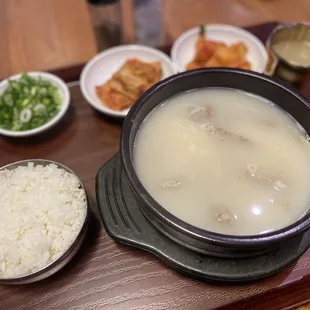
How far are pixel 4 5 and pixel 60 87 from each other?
3.75 feet

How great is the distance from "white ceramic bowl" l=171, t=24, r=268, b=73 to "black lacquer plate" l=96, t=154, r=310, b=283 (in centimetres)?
104

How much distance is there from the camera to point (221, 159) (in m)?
1.46

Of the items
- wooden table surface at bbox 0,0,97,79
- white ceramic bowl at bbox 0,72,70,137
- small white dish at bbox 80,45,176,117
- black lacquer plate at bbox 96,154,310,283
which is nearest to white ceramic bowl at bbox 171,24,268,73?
small white dish at bbox 80,45,176,117

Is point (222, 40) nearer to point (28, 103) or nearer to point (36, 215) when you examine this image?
point (28, 103)

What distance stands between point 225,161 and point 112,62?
1.13 m

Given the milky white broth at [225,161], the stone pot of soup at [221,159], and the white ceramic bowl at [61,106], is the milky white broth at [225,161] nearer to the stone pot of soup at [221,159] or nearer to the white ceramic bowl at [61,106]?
the stone pot of soup at [221,159]

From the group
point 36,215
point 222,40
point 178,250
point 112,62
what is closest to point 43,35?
point 112,62

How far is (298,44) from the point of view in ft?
7.12

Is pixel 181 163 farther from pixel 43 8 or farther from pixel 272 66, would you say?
pixel 43 8

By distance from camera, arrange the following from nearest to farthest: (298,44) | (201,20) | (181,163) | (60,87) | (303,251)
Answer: (303,251)
(181,163)
(60,87)
(298,44)
(201,20)

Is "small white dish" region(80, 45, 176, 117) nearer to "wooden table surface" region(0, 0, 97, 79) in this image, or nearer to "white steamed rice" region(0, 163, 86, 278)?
"wooden table surface" region(0, 0, 97, 79)

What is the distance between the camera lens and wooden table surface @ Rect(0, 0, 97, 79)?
2.33 m

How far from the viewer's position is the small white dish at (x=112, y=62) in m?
2.10

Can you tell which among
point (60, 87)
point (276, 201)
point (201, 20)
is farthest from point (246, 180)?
point (201, 20)
